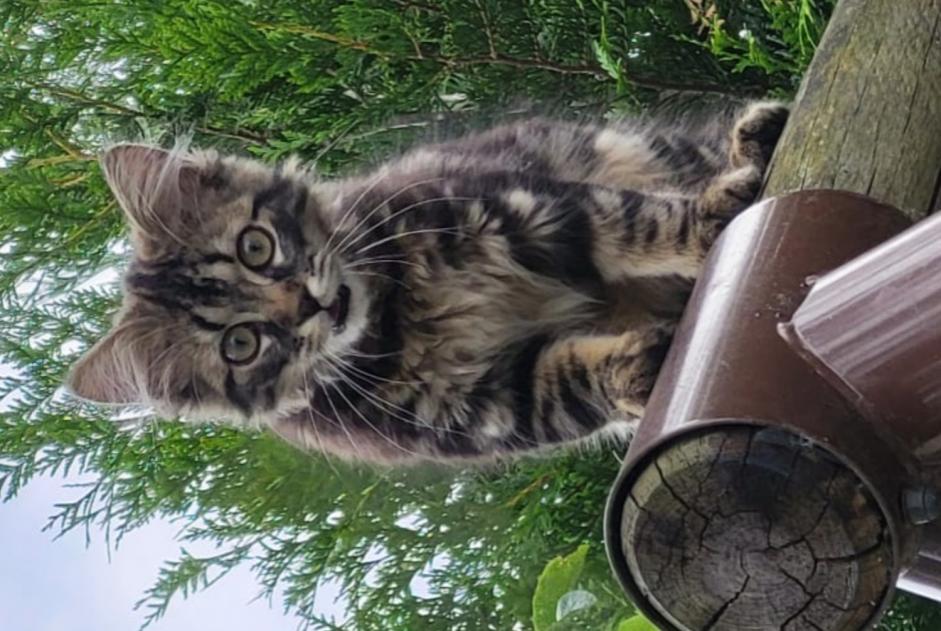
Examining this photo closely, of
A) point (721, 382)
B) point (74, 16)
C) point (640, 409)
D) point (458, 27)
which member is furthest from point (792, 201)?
point (74, 16)

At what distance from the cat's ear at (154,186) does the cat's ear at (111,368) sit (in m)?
0.11

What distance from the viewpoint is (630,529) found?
0.61m

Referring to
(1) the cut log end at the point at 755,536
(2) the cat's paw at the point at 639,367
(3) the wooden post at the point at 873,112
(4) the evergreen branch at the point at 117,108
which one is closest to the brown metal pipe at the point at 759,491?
(1) the cut log end at the point at 755,536

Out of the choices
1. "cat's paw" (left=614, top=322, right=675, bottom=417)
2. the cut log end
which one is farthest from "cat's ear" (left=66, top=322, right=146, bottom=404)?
the cut log end

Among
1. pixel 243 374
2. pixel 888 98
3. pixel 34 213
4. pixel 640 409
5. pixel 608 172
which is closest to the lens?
pixel 888 98

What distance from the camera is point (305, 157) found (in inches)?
60.2

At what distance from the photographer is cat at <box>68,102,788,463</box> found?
3.76 ft

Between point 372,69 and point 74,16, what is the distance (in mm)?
412

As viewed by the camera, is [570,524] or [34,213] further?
[34,213]

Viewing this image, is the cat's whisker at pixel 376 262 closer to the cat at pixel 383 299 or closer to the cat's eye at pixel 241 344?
the cat at pixel 383 299

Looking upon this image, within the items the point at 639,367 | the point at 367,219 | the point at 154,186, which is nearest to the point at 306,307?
the point at 367,219

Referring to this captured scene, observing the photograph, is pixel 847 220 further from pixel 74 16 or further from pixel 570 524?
pixel 74 16

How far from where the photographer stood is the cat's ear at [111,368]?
1.22 meters

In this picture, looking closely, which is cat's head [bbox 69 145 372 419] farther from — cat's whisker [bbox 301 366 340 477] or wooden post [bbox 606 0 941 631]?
wooden post [bbox 606 0 941 631]
